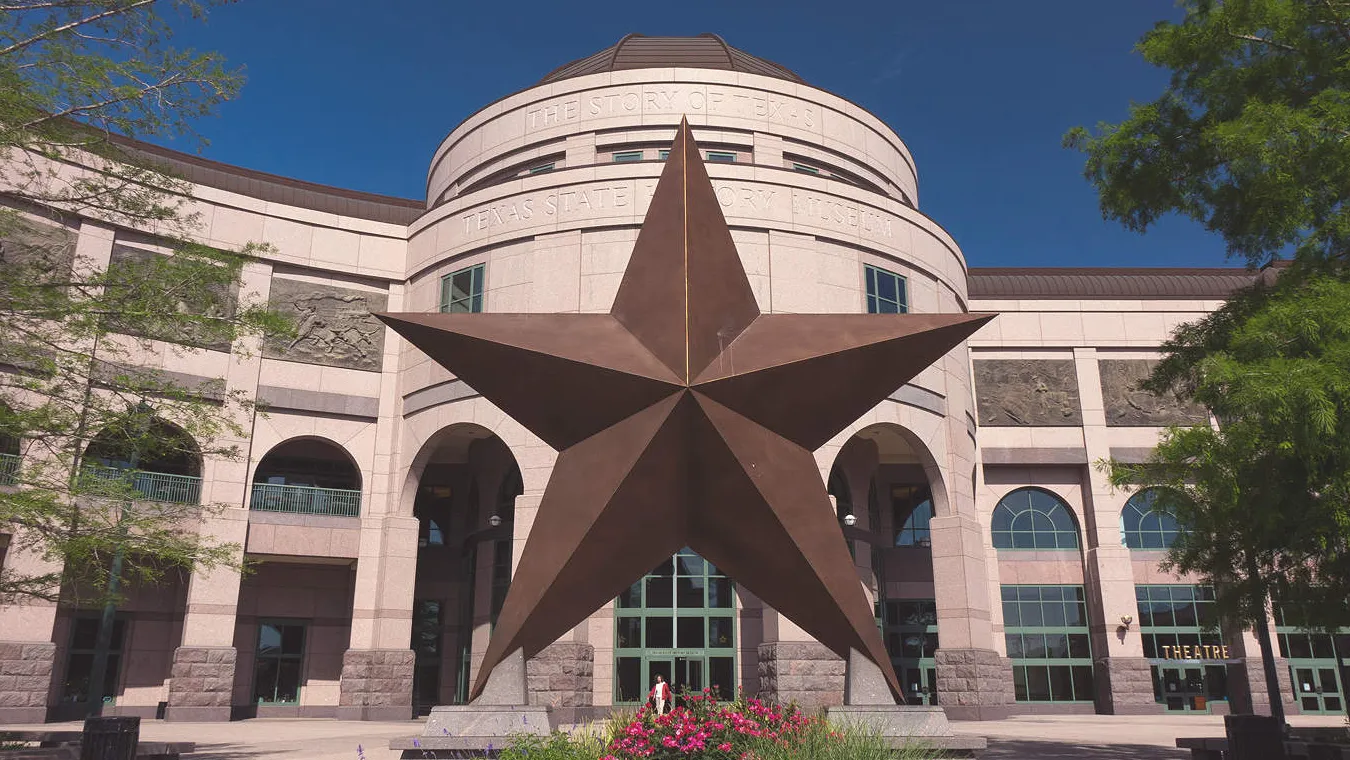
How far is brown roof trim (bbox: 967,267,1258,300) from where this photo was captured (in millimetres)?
37906

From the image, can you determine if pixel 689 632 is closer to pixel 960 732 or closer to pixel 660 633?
pixel 660 633

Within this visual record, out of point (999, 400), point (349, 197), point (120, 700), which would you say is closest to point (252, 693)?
point (120, 700)

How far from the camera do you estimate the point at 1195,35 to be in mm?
14375

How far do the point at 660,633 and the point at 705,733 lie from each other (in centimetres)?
1802

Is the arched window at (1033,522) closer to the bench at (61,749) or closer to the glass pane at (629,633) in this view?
the glass pane at (629,633)

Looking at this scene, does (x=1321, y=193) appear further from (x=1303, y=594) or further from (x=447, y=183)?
(x=447, y=183)

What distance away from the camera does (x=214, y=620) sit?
1075 inches

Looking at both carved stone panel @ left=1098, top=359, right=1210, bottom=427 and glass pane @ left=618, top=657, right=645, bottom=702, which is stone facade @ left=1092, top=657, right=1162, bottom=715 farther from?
glass pane @ left=618, top=657, right=645, bottom=702

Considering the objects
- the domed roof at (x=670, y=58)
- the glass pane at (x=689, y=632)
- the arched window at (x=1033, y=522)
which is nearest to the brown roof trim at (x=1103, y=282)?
the arched window at (x=1033, y=522)

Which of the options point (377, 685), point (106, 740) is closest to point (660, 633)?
point (377, 685)

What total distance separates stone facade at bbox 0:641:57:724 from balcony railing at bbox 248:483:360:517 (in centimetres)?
663

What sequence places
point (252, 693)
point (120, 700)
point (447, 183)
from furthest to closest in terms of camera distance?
point (447, 183)
point (252, 693)
point (120, 700)


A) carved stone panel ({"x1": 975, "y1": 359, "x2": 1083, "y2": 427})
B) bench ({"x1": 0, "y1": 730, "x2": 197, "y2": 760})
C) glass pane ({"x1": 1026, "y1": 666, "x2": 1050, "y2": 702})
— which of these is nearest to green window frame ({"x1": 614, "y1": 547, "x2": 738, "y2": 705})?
bench ({"x1": 0, "y1": 730, "x2": 197, "y2": 760})

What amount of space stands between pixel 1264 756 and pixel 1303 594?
8.22 ft
